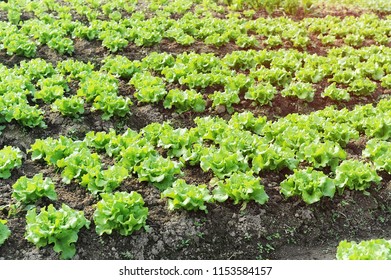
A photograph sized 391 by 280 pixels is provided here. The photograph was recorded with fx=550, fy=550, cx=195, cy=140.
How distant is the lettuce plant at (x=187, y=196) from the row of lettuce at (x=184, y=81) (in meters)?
2.62

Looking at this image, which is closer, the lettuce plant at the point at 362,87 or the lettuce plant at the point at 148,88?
the lettuce plant at the point at 148,88

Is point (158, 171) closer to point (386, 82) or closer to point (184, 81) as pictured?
point (184, 81)

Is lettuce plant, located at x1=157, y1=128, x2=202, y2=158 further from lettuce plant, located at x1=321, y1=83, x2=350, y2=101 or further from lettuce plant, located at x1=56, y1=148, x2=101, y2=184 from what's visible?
lettuce plant, located at x1=321, y1=83, x2=350, y2=101

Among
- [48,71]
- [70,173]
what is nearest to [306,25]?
[48,71]

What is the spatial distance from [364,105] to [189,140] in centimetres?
400

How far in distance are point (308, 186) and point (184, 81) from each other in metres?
3.88

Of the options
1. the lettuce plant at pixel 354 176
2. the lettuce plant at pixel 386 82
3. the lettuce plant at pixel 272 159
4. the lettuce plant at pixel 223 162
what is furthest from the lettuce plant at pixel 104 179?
the lettuce plant at pixel 386 82

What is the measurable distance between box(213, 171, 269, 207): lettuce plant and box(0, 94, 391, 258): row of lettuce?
1 centimetres

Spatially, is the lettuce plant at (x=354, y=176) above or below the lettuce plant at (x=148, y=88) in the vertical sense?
above

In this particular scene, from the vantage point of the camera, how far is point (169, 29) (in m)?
13.0

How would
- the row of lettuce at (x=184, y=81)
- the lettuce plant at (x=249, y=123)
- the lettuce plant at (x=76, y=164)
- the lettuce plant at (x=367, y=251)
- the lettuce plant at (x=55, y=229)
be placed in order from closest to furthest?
1. the lettuce plant at (x=367, y=251)
2. the lettuce plant at (x=55, y=229)
3. the lettuce plant at (x=76, y=164)
4. the lettuce plant at (x=249, y=123)
5. the row of lettuce at (x=184, y=81)

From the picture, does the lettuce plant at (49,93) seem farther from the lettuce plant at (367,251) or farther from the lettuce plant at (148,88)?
the lettuce plant at (367,251)

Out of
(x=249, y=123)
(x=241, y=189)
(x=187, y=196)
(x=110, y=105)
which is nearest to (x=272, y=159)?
(x=241, y=189)

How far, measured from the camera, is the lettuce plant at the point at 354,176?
7469 millimetres
